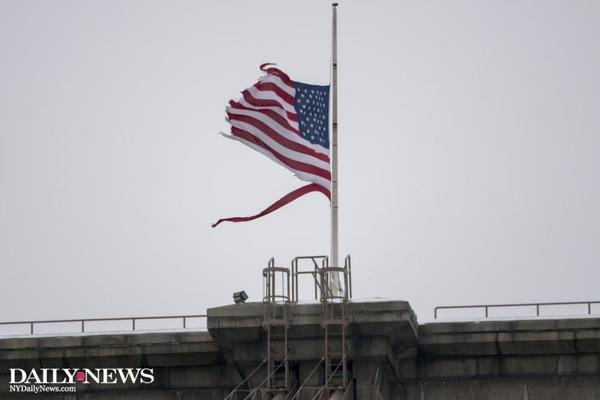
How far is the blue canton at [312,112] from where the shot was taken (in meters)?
40.7

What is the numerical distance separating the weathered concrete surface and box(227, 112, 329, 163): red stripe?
5822mm

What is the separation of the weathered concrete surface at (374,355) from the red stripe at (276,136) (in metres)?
5.82

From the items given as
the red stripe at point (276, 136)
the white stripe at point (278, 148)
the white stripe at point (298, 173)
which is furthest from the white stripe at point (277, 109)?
the white stripe at point (298, 173)

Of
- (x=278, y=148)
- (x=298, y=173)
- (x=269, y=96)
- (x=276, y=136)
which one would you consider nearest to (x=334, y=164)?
(x=298, y=173)

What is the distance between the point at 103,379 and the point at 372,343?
8187 millimetres

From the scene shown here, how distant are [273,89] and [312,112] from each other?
1.37 meters

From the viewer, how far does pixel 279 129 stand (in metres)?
40.3

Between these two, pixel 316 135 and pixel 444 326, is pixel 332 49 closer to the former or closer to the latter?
pixel 316 135

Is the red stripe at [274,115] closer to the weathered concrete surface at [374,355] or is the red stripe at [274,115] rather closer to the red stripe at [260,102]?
the red stripe at [260,102]

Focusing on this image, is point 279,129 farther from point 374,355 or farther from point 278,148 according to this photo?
point 374,355

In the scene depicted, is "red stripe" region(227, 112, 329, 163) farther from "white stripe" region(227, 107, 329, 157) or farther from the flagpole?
the flagpole

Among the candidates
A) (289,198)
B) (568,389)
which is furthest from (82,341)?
(568,389)

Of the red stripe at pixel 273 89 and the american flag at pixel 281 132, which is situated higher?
the red stripe at pixel 273 89

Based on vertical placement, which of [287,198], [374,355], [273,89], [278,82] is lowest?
[374,355]
